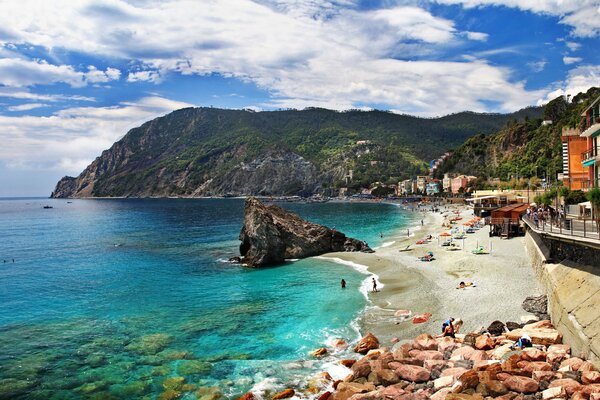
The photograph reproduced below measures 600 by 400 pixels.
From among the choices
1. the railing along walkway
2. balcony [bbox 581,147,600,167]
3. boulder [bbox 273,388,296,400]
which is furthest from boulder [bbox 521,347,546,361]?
balcony [bbox 581,147,600,167]

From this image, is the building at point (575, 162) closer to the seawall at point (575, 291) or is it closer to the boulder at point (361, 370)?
the seawall at point (575, 291)

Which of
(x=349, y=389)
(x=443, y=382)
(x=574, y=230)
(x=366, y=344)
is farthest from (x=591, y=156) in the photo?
(x=349, y=389)

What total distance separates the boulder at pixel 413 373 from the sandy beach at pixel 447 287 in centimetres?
487

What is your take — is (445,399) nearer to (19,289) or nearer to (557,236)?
(557,236)

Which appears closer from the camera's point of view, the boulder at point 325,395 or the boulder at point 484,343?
the boulder at point 325,395

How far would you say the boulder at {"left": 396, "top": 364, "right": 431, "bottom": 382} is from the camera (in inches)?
654

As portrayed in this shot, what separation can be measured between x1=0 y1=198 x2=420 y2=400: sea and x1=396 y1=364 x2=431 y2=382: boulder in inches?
116

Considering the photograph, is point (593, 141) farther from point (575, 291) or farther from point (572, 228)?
point (575, 291)

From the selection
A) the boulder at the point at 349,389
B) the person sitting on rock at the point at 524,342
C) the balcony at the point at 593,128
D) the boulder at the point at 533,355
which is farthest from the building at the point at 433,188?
the boulder at the point at 349,389

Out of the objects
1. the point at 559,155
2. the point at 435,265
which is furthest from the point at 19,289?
the point at 559,155

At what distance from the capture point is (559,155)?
97.4 meters

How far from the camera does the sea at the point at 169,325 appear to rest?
18.7m

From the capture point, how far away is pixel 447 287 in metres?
30.7

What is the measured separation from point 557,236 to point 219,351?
62.3 feet
